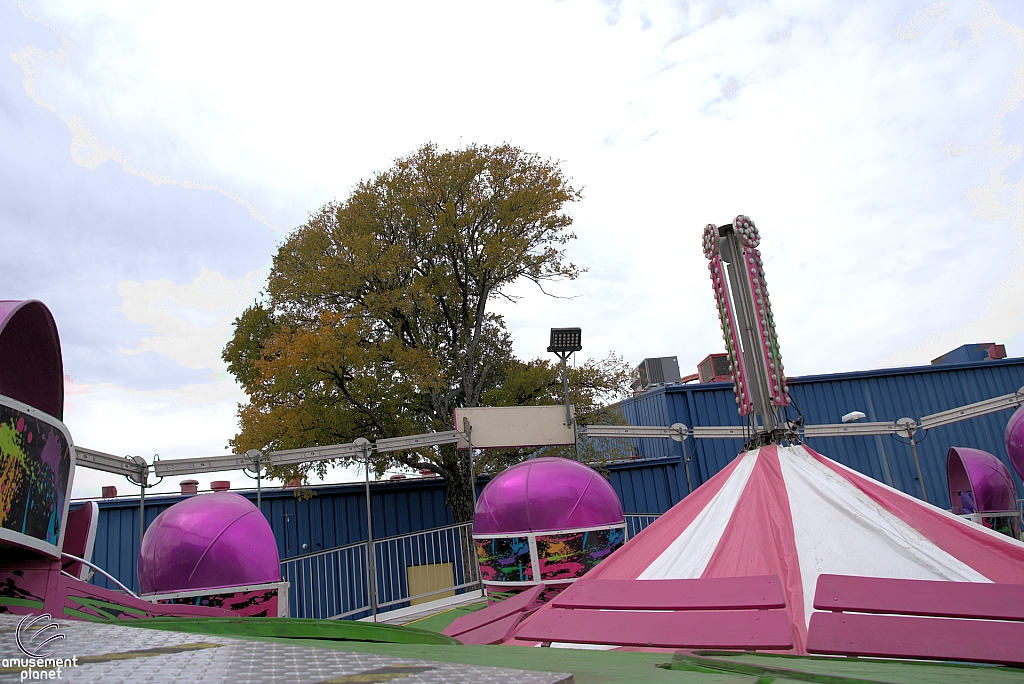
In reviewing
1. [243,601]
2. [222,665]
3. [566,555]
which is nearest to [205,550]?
[243,601]

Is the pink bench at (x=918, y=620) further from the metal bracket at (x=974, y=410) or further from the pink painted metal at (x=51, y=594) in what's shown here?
the metal bracket at (x=974, y=410)

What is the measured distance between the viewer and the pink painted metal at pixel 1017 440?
13.1m

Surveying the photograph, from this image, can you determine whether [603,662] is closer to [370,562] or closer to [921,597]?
[921,597]

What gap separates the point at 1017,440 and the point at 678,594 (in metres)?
11.6

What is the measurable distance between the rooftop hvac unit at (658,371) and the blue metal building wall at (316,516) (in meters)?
12.6

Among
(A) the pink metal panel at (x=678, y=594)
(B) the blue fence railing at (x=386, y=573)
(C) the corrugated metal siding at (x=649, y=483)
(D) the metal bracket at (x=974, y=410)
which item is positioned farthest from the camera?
(C) the corrugated metal siding at (x=649, y=483)

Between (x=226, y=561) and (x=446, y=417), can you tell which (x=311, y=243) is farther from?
(x=226, y=561)

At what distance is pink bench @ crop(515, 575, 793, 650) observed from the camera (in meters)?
4.94

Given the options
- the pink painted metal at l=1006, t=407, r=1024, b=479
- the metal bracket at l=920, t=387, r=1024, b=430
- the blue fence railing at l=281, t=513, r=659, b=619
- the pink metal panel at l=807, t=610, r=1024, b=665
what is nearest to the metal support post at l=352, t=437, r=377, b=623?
the blue fence railing at l=281, t=513, r=659, b=619

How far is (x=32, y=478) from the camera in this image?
4633 millimetres

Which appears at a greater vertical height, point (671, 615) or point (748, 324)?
point (748, 324)

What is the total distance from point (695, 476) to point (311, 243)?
1505 cm

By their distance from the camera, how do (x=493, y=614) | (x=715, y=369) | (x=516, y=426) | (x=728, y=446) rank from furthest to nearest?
(x=715, y=369) → (x=728, y=446) → (x=516, y=426) → (x=493, y=614)

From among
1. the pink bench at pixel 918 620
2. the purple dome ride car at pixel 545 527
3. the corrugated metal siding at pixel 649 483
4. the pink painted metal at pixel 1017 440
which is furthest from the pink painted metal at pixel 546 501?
the corrugated metal siding at pixel 649 483
